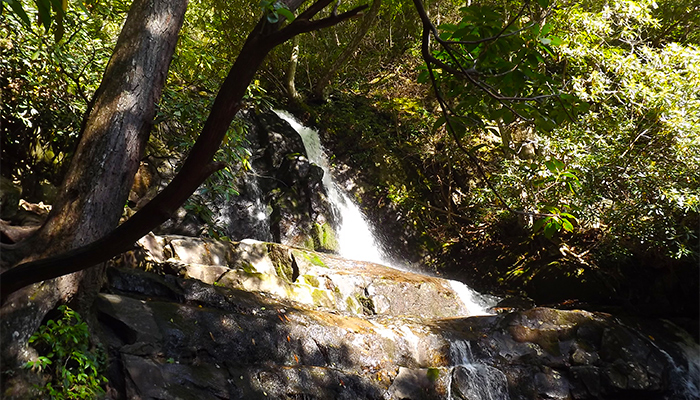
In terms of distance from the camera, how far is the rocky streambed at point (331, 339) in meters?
3.72

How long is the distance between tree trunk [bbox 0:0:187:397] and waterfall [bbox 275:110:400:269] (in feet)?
24.1

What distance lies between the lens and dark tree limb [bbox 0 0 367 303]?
125 centimetres

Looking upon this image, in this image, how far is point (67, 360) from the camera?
9.64 feet

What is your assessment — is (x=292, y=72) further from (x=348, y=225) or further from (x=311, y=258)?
(x=311, y=258)

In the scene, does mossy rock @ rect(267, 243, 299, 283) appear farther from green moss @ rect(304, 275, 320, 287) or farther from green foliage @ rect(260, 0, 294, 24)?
green foliage @ rect(260, 0, 294, 24)

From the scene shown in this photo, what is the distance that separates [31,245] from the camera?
2766 millimetres

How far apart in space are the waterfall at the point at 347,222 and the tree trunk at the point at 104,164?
7344 mm

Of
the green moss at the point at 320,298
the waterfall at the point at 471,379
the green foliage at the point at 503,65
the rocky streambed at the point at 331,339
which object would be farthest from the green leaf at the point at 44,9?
the green moss at the point at 320,298

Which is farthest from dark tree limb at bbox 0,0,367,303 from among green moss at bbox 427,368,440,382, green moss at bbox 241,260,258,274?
green moss at bbox 241,260,258,274

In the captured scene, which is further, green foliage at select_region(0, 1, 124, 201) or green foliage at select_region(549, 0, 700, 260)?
green foliage at select_region(549, 0, 700, 260)

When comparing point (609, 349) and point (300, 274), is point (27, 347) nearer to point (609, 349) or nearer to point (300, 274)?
→ point (300, 274)

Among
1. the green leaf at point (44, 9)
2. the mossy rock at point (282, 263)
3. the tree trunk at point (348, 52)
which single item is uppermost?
the tree trunk at point (348, 52)

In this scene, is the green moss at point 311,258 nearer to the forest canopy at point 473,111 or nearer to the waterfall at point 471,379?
the forest canopy at point 473,111

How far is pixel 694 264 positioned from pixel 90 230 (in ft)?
30.3
